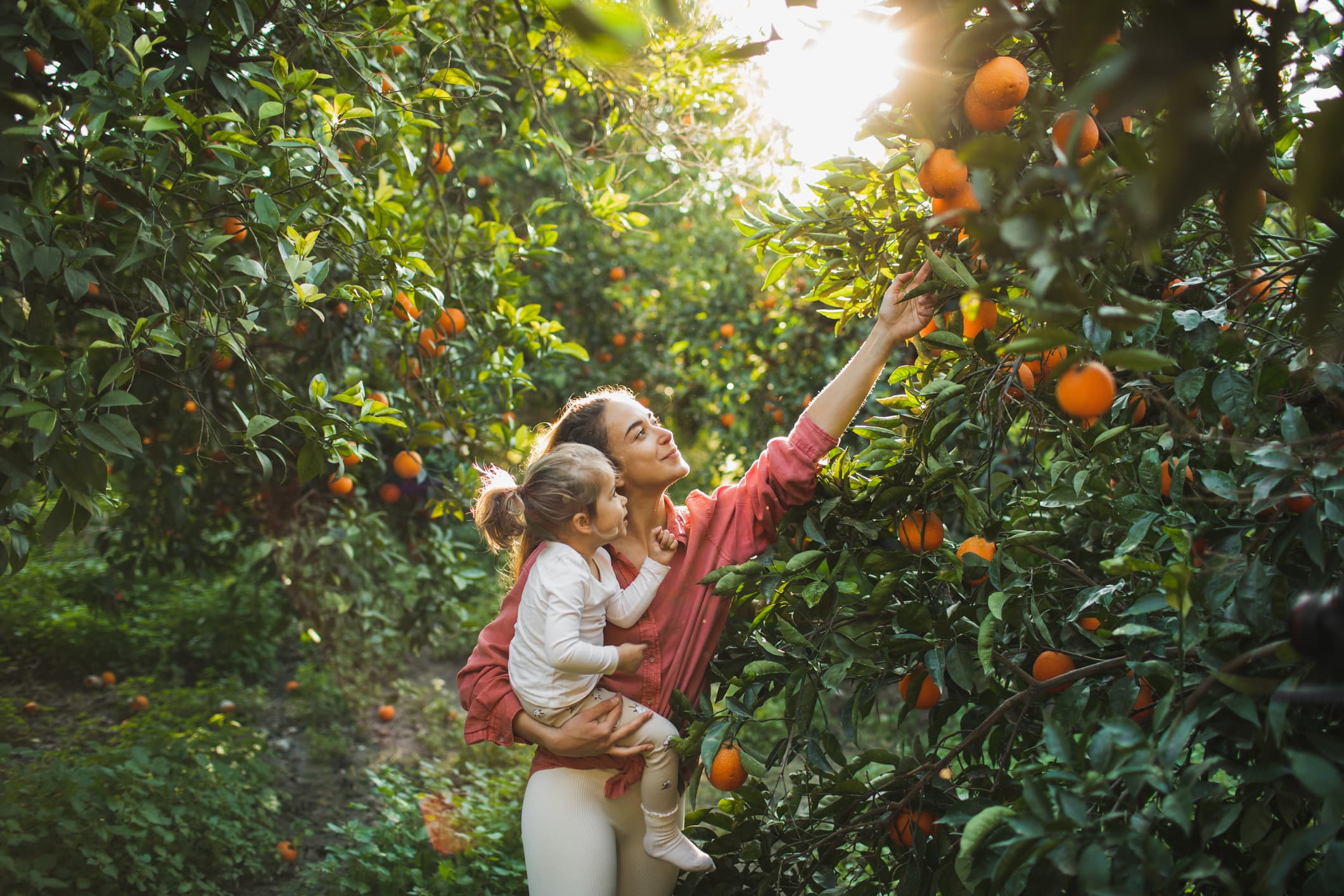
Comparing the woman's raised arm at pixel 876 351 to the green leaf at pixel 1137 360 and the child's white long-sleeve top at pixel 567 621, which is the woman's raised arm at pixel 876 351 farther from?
the green leaf at pixel 1137 360

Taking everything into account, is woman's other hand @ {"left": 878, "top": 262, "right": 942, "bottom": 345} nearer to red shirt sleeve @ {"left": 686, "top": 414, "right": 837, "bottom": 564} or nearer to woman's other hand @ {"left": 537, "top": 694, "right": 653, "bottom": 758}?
red shirt sleeve @ {"left": 686, "top": 414, "right": 837, "bottom": 564}

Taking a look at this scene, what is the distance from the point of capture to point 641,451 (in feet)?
6.16

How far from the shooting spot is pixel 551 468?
5.93 feet

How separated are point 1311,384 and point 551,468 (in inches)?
48.3

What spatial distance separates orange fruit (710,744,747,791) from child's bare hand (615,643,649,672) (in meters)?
0.23

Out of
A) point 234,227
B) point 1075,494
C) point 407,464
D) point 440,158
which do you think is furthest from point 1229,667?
point 440,158

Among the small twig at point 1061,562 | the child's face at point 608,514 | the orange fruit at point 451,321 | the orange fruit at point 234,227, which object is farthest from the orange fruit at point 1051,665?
the orange fruit at point 451,321

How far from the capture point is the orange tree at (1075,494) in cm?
77

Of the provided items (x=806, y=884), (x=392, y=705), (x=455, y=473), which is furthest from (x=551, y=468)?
(x=392, y=705)

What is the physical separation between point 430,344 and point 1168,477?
198 centimetres

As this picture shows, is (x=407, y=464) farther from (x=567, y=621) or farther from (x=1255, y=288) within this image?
(x=1255, y=288)

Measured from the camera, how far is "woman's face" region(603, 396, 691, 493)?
1.87 meters

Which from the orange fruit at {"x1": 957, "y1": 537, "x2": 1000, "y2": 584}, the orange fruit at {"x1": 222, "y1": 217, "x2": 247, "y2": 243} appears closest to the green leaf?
the orange fruit at {"x1": 957, "y1": 537, "x2": 1000, "y2": 584}

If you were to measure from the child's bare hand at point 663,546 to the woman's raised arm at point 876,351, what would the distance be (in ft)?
1.22
